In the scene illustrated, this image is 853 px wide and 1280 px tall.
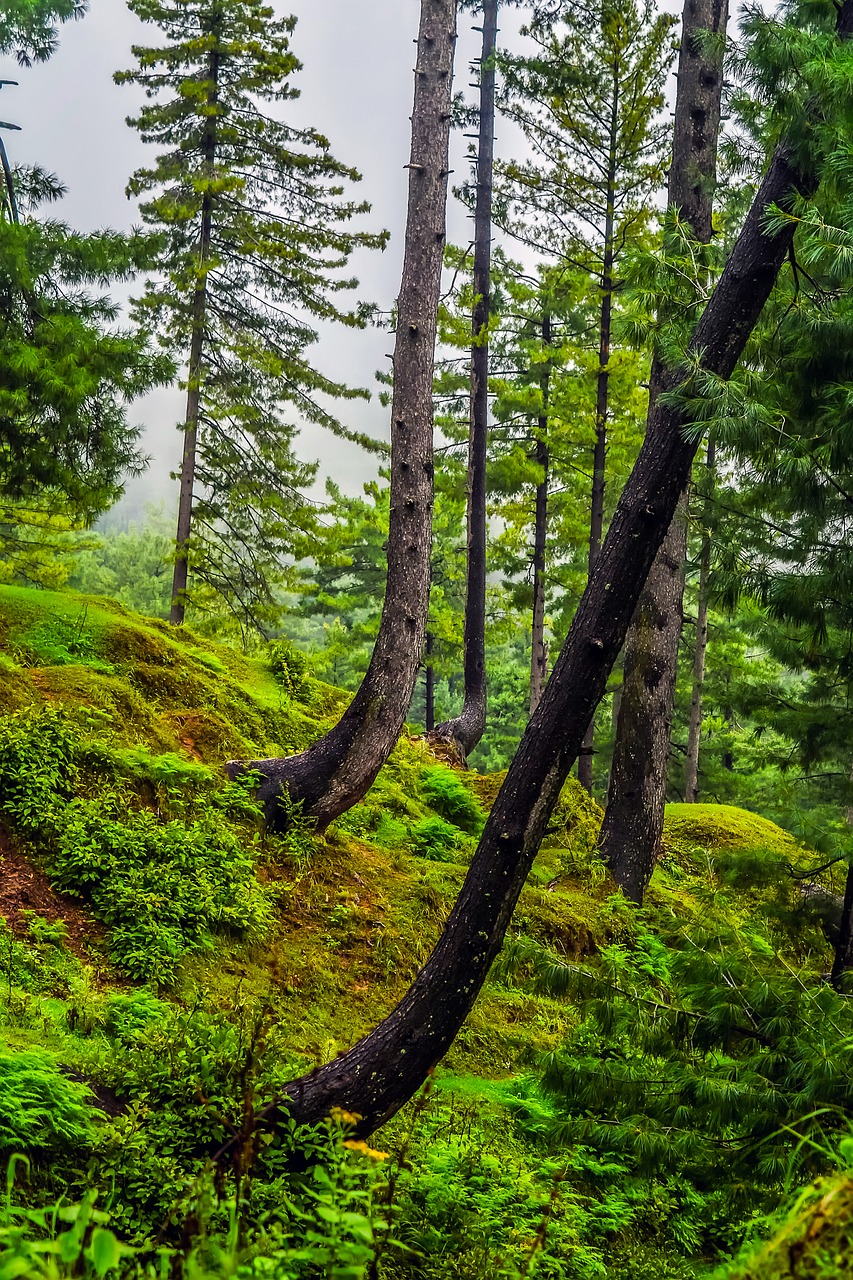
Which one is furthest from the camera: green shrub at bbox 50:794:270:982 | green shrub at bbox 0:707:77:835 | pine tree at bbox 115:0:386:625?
pine tree at bbox 115:0:386:625

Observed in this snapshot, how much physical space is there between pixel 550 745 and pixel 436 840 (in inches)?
168

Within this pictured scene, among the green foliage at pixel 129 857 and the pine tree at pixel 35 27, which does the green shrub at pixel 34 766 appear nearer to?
the green foliage at pixel 129 857

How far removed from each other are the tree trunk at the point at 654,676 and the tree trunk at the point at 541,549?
7.23 metres

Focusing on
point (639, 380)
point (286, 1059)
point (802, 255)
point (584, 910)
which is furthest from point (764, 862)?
point (639, 380)

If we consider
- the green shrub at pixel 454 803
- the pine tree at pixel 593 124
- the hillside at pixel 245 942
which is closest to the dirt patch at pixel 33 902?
the hillside at pixel 245 942

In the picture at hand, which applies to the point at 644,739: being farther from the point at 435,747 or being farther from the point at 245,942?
the point at 435,747

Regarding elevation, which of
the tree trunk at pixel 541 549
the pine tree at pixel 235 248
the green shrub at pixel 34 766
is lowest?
the green shrub at pixel 34 766

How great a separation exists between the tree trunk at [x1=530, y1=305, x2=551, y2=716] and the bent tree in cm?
1112

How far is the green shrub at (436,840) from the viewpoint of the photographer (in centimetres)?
757

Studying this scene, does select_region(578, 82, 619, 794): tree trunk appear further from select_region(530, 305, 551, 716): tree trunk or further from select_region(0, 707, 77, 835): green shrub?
select_region(0, 707, 77, 835): green shrub

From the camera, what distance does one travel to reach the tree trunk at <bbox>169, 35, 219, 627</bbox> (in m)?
14.0

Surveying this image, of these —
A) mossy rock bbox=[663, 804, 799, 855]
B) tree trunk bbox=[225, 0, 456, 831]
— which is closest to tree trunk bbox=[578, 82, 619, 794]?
mossy rock bbox=[663, 804, 799, 855]

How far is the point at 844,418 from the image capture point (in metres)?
4.86

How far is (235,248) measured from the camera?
1434cm
